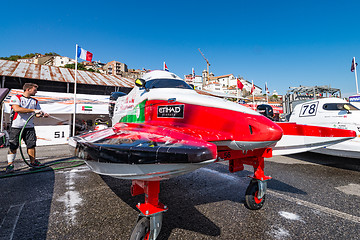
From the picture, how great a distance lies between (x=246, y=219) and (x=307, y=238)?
0.65m

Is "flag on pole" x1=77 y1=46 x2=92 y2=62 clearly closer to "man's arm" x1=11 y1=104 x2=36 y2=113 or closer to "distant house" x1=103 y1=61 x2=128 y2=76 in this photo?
"man's arm" x1=11 y1=104 x2=36 y2=113

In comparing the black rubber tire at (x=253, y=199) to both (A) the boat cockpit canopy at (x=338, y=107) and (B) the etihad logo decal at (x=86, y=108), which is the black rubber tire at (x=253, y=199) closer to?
(A) the boat cockpit canopy at (x=338, y=107)

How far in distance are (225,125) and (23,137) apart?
4981 mm

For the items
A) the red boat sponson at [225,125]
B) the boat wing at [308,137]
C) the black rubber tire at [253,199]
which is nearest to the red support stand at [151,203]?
the red boat sponson at [225,125]

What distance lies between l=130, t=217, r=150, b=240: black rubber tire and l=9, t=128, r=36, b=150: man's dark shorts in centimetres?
421

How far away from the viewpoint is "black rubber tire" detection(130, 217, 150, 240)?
1624 millimetres

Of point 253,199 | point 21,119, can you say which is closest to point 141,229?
point 253,199

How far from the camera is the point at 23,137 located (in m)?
4.29

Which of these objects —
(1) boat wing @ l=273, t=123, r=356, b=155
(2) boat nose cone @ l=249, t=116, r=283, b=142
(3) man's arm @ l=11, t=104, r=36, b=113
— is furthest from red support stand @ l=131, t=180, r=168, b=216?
(3) man's arm @ l=11, t=104, r=36, b=113

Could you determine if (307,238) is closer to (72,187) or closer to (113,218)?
(113,218)

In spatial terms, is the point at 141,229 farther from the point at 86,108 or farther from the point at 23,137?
the point at 86,108

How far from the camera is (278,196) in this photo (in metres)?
3.04

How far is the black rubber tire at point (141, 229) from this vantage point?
1624 millimetres

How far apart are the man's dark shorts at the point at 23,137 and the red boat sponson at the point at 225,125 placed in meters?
4.10
